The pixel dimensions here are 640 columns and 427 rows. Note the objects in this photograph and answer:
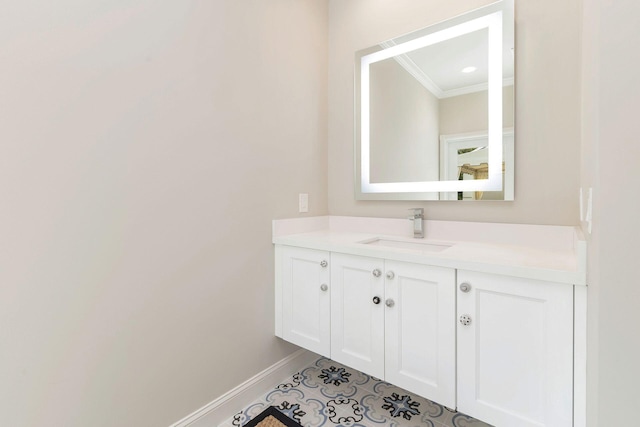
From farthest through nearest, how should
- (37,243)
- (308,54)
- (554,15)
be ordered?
(308,54) < (554,15) < (37,243)

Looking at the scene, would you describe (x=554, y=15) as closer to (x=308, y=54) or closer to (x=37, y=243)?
(x=308, y=54)

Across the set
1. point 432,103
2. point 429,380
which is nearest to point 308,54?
point 432,103

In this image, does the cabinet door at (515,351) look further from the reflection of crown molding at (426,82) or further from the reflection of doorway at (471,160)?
the reflection of crown molding at (426,82)

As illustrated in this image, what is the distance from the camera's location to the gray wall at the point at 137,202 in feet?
3.11

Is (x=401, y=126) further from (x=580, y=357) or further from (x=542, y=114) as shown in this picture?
(x=580, y=357)

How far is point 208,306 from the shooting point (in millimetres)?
1421

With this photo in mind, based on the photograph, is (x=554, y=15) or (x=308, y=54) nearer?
(x=554, y=15)

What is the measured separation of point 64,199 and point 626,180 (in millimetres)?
1562

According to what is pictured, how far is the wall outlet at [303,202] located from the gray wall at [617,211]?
56.1 inches

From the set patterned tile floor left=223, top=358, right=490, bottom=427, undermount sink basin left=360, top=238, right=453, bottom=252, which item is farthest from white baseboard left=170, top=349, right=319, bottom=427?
undermount sink basin left=360, top=238, right=453, bottom=252

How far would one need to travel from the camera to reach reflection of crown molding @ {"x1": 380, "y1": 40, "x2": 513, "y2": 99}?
1528 millimetres

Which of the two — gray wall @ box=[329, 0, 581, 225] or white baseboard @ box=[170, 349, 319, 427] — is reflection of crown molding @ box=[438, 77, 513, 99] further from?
white baseboard @ box=[170, 349, 319, 427]

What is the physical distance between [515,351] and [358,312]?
0.62 meters

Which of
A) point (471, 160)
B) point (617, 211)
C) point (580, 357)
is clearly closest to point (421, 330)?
point (580, 357)
